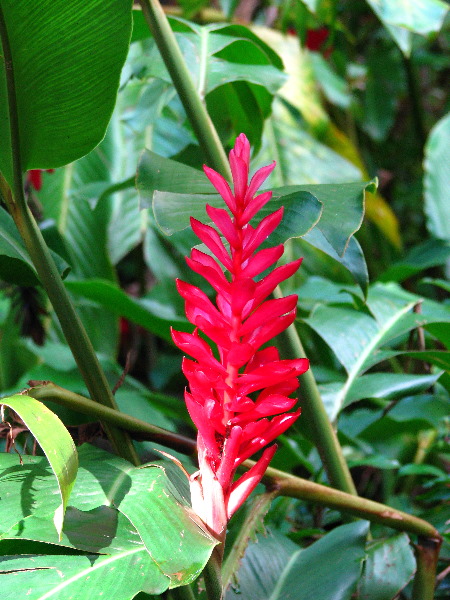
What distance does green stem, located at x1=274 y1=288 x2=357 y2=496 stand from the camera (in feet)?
2.01

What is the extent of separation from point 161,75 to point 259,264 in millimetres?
481

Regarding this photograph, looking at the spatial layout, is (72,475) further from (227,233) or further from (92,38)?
(92,38)

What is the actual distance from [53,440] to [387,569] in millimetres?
401

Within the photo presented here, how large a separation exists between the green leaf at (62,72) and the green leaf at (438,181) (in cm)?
119

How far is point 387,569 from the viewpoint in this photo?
0.62 meters

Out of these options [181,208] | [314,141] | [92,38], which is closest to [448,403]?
[181,208]

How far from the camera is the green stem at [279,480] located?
46cm

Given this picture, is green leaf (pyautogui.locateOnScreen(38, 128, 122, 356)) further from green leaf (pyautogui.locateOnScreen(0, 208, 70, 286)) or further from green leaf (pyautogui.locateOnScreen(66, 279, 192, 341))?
green leaf (pyautogui.locateOnScreen(0, 208, 70, 286))

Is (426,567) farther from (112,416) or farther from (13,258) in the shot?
(13,258)

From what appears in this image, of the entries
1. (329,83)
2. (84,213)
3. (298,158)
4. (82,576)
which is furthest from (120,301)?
(329,83)

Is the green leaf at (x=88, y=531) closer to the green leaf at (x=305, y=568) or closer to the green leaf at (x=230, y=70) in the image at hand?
the green leaf at (x=305, y=568)

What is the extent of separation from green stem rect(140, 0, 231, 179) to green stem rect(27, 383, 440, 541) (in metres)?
0.27

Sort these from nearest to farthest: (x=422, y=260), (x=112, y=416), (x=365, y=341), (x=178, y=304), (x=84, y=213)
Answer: (x=112, y=416) < (x=365, y=341) < (x=422, y=260) < (x=178, y=304) < (x=84, y=213)

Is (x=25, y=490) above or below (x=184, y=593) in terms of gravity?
above
